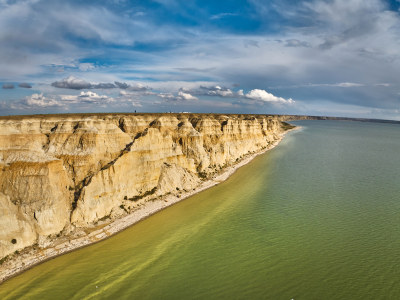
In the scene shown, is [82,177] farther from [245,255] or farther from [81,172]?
[245,255]

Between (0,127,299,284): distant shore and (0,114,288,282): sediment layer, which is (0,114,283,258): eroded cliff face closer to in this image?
(0,114,288,282): sediment layer

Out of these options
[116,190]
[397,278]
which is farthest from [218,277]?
[116,190]

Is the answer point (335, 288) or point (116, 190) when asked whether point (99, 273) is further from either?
point (335, 288)

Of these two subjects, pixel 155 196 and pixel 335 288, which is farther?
pixel 155 196

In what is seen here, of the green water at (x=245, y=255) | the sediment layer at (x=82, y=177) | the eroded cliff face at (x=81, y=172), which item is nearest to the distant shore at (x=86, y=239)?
the sediment layer at (x=82, y=177)

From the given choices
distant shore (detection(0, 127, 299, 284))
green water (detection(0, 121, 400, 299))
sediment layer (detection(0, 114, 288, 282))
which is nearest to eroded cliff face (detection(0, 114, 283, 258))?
sediment layer (detection(0, 114, 288, 282))

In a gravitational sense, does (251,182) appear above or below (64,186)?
below
